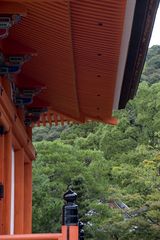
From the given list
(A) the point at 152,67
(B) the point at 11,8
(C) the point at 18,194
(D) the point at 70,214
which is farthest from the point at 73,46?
(A) the point at 152,67

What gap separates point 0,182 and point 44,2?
2002 millimetres

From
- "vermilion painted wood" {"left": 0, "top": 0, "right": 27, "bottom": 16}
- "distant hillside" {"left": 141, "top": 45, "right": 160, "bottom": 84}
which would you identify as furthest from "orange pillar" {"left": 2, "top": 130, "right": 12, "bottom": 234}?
"distant hillside" {"left": 141, "top": 45, "right": 160, "bottom": 84}

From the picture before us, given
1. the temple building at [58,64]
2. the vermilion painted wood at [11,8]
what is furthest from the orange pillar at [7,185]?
the vermilion painted wood at [11,8]

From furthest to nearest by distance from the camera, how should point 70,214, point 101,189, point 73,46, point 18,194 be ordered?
point 101,189 → point 18,194 → point 73,46 → point 70,214

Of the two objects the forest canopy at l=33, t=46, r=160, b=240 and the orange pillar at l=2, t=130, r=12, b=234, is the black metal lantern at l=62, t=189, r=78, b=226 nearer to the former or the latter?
the orange pillar at l=2, t=130, r=12, b=234

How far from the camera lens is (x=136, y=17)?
5.12m

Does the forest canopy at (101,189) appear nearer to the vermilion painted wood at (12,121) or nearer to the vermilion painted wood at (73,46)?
the vermilion painted wood at (12,121)

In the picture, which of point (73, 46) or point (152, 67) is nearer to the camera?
point (73, 46)

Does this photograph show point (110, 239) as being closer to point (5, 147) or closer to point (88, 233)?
point (88, 233)

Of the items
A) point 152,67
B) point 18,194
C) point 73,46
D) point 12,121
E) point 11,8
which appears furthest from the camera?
point 152,67

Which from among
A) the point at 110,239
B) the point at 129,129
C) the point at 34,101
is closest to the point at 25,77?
the point at 34,101

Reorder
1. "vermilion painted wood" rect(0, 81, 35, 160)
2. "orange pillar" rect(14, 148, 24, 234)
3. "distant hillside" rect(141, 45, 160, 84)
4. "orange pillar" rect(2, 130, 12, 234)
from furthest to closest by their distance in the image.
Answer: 1. "distant hillside" rect(141, 45, 160, 84)
2. "orange pillar" rect(14, 148, 24, 234)
3. "orange pillar" rect(2, 130, 12, 234)
4. "vermilion painted wood" rect(0, 81, 35, 160)

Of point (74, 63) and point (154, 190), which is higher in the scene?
point (74, 63)

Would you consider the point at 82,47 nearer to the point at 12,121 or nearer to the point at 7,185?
the point at 12,121
